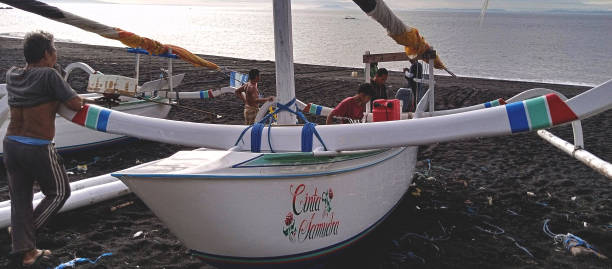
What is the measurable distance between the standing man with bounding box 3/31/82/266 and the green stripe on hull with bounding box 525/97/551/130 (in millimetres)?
3596

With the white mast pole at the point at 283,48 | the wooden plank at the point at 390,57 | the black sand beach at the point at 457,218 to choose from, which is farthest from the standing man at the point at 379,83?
the white mast pole at the point at 283,48

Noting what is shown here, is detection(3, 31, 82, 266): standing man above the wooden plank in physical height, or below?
below

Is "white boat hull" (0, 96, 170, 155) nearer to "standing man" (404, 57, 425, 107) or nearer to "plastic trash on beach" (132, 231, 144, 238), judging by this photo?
"plastic trash on beach" (132, 231, 144, 238)

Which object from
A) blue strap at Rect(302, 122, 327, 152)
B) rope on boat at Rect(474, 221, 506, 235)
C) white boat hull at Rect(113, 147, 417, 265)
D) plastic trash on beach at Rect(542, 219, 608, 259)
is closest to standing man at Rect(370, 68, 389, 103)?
rope on boat at Rect(474, 221, 506, 235)

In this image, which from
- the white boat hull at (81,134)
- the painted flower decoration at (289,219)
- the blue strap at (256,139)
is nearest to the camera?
the painted flower decoration at (289,219)

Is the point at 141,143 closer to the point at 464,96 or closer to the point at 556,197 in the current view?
the point at 556,197

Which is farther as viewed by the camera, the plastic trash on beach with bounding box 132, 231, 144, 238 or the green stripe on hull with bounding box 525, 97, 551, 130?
the plastic trash on beach with bounding box 132, 231, 144, 238

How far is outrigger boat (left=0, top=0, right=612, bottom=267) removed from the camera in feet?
10.6

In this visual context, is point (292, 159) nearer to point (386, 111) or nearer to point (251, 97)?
point (386, 111)

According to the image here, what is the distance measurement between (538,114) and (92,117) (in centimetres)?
354

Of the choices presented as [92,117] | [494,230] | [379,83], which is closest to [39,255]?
[92,117]

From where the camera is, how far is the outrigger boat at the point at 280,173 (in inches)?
127

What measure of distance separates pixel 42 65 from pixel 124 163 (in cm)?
475

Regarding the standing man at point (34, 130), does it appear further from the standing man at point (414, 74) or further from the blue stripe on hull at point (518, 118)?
the standing man at point (414, 74)
